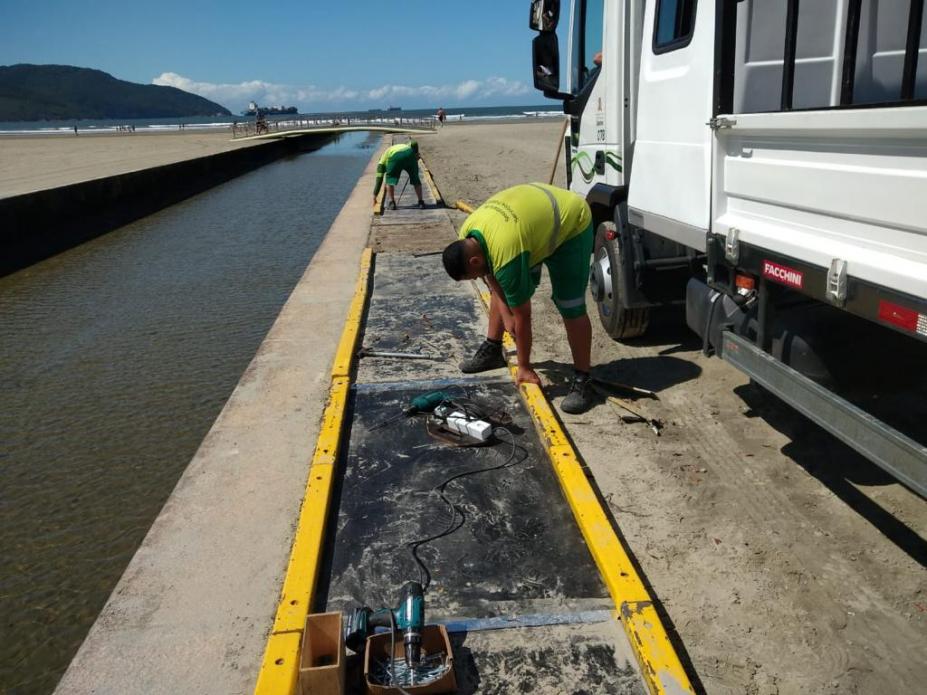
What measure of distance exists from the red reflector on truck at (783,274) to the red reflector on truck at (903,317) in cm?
58

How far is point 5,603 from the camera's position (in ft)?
11.5

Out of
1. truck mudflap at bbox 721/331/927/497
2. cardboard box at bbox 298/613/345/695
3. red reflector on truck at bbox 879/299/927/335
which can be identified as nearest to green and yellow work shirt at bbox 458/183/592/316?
truck mudflap at bbox 721/331/927/497

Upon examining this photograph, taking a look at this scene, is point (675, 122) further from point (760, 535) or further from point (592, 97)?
point (760, 535)

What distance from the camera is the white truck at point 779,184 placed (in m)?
2.77

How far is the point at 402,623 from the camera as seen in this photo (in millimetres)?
2682

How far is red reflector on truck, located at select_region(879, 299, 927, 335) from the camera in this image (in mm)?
2635

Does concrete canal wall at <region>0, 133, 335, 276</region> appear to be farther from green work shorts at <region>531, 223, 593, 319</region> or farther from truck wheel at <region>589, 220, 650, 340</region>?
green work shorts at <region>531, 223, 593, 319</region>

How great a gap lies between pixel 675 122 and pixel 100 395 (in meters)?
5.01

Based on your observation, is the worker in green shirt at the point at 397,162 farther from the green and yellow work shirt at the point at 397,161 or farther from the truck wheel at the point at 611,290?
the truck wheel at the point at 611,290

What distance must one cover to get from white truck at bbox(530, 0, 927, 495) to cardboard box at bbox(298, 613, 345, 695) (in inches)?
84.8

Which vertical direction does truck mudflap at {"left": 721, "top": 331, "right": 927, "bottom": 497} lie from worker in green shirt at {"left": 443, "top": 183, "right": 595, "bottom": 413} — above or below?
below

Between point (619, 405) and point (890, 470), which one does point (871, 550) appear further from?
point (619, 405)

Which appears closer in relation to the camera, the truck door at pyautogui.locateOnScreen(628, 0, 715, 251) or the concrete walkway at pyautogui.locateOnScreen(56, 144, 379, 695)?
the concrete walkway at pyautogui.locateOnScreen(56, 144, 379, 695)

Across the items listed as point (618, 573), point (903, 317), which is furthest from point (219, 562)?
point (903, 317)
